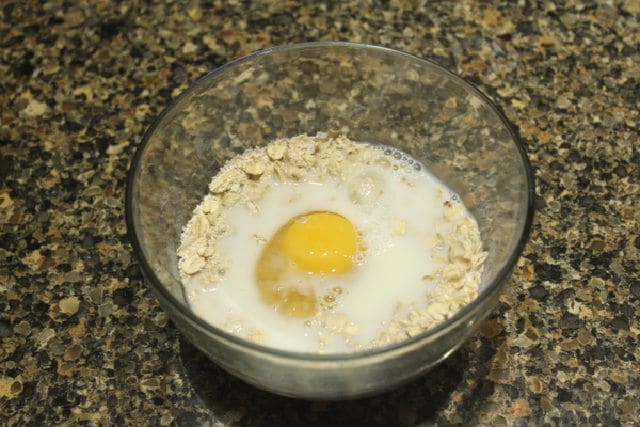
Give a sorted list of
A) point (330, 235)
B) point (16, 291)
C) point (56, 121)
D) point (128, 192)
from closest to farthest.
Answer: point (128, 192)
point (330, 235)
point (16, 291)
point (56, 121)

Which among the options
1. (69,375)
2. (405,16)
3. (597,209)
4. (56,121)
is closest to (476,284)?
(597,209)

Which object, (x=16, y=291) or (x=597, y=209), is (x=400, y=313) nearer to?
(x=597, y=209)

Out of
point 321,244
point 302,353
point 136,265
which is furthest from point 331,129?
point 302,353

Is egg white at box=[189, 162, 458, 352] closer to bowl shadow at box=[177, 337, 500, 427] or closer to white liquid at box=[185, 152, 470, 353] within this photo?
white liquid at box=[185, 152, 470, 353]

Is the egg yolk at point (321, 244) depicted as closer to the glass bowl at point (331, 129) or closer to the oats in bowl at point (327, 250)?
the oats in bowl at point (327, 250)

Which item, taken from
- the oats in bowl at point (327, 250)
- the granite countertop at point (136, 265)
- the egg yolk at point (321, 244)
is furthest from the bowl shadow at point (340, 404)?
the egg yolk at point (321, 244)

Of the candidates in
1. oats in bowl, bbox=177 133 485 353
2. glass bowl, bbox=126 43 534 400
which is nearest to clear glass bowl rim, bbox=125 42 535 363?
glass bowl, bbox=126 43 534 400

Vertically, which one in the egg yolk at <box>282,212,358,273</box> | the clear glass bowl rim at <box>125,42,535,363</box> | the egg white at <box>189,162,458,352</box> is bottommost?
the egg white at <box>189,162,458,352</box>
